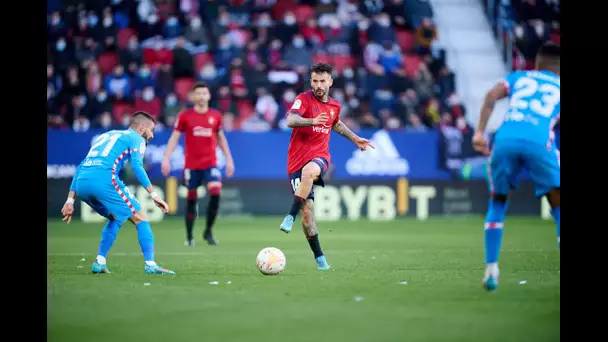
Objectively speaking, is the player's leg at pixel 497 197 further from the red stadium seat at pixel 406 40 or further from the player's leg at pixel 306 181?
the red stadium seat at pixel 406 40

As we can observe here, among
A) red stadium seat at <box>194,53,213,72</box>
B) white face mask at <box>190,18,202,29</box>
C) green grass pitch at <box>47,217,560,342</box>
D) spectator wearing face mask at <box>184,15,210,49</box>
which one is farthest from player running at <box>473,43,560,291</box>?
white face mask at <box>190,18,202,29</box>

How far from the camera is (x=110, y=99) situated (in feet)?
A: 72.9

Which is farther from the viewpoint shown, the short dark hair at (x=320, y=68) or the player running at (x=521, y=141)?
the short dark hair at (x=320, y=68)

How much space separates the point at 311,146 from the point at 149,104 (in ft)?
41.4

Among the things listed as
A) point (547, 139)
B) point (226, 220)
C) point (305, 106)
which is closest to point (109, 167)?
point (305, 106)

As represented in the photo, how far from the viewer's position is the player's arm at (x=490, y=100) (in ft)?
24.9

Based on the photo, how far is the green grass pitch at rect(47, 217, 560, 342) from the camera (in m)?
5.99

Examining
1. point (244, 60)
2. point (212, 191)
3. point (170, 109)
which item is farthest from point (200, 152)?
point (244, 60)

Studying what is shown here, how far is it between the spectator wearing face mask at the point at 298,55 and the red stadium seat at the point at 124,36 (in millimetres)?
3988

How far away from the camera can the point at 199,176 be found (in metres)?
14.7

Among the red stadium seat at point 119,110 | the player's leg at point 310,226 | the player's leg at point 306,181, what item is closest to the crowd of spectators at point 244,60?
the red stadium seat at point 119,110

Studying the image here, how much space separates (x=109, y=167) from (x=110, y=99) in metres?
12.9

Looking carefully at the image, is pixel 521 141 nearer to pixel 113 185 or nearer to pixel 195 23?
pixel 113 185
